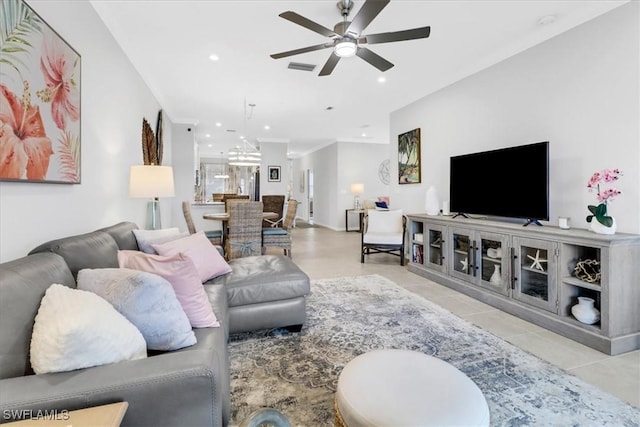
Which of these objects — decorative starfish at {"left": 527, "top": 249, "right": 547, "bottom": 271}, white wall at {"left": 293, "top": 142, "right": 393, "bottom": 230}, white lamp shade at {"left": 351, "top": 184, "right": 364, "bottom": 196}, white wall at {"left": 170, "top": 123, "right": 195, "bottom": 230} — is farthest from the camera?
white wall at {"left": 293, "top": 142, "right": 393, "bottom": 230}

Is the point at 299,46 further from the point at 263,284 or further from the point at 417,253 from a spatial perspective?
the point at 417,253

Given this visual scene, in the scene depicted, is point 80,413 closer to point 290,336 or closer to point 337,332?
point 290,336

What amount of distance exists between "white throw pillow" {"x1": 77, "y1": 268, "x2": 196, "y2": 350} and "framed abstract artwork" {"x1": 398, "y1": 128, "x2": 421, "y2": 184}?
4.53m

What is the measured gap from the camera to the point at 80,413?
0.84 m

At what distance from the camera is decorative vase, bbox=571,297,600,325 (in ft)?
7.93

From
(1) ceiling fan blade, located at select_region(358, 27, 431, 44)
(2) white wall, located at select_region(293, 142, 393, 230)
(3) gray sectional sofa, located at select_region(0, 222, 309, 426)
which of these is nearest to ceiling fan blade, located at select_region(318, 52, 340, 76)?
(1) ceiling fan blade, located at select_region(358, 27, 431, 44)

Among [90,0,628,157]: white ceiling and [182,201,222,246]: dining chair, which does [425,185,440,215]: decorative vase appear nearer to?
[90,0,628,157]: white ceiling

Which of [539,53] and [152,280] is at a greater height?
[539,53]

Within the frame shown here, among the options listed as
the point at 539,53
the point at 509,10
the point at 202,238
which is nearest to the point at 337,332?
the point at 202,238

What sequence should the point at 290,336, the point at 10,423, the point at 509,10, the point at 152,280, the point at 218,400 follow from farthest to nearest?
1. the point at 509,10
2. the point at 290,336
3. the point at 152,280
4. the point at 218,400
5. the point at 10,423

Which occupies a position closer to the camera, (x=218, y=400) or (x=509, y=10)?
(x=218, y=400)

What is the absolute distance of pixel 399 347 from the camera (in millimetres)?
2312

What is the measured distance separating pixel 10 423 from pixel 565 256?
3360 mm

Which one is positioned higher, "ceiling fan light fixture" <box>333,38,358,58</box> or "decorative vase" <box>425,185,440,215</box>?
"ceiling fan light fixture" <box>333,38,358,58</box>
